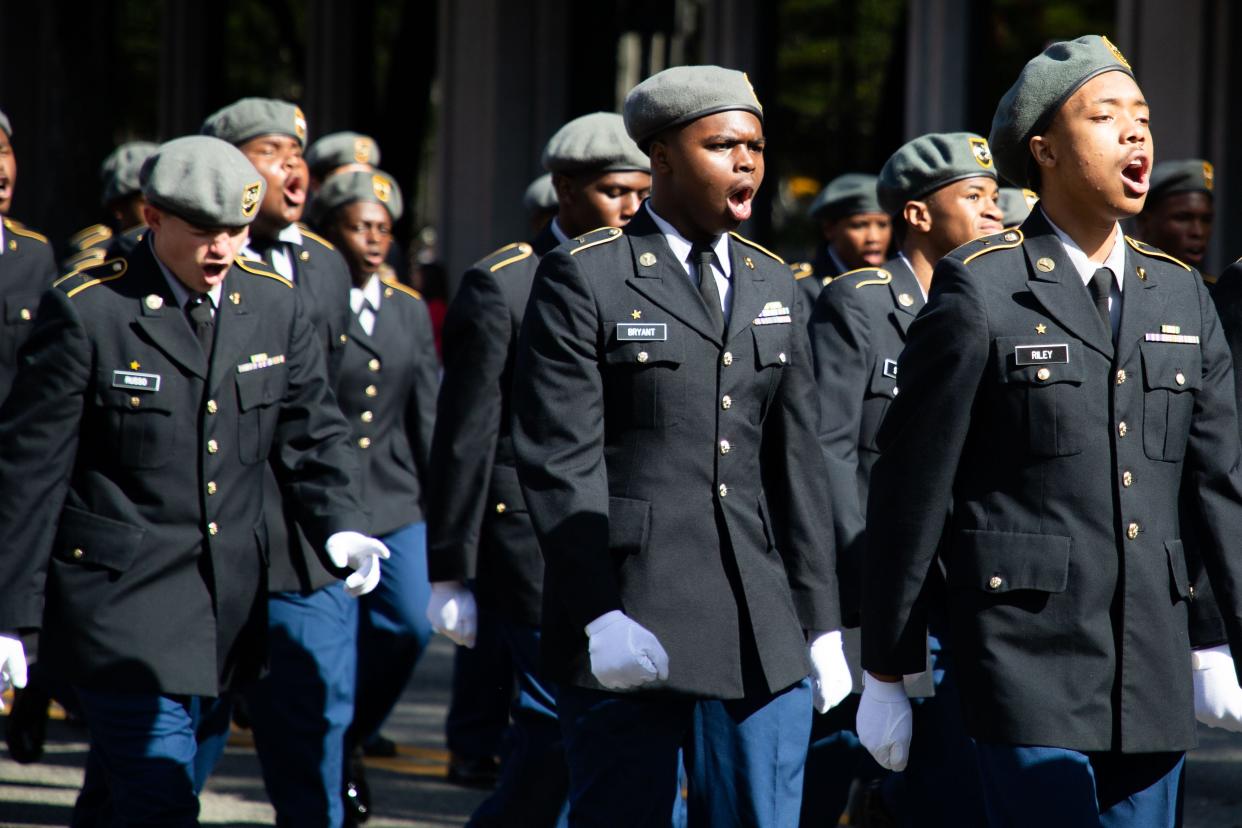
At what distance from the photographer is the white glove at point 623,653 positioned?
378 cm

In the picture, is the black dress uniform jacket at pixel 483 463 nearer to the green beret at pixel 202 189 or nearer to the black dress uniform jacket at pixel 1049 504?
the green beret at pixel 202 189

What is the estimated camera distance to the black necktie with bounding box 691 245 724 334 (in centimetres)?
421

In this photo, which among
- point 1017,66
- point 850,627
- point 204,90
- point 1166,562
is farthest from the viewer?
point 204,90

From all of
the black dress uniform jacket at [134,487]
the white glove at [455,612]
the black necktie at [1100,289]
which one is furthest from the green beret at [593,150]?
the black necktie at [1100,289]

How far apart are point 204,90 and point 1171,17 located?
1253cm

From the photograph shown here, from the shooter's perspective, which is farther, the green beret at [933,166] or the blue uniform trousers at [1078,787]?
the green beret at [933,166]

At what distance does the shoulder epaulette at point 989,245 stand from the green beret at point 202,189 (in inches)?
72.7

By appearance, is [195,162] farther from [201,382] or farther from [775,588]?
[775,588]

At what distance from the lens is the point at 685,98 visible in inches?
165

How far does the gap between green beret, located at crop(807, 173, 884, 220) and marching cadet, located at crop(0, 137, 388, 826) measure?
3.49 meters

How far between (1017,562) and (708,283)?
3.21ft

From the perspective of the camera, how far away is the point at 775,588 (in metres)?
4.18

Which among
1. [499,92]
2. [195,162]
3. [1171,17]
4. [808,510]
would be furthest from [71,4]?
[808,510]

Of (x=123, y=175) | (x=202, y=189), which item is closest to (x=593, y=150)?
(x=202, y=189)
